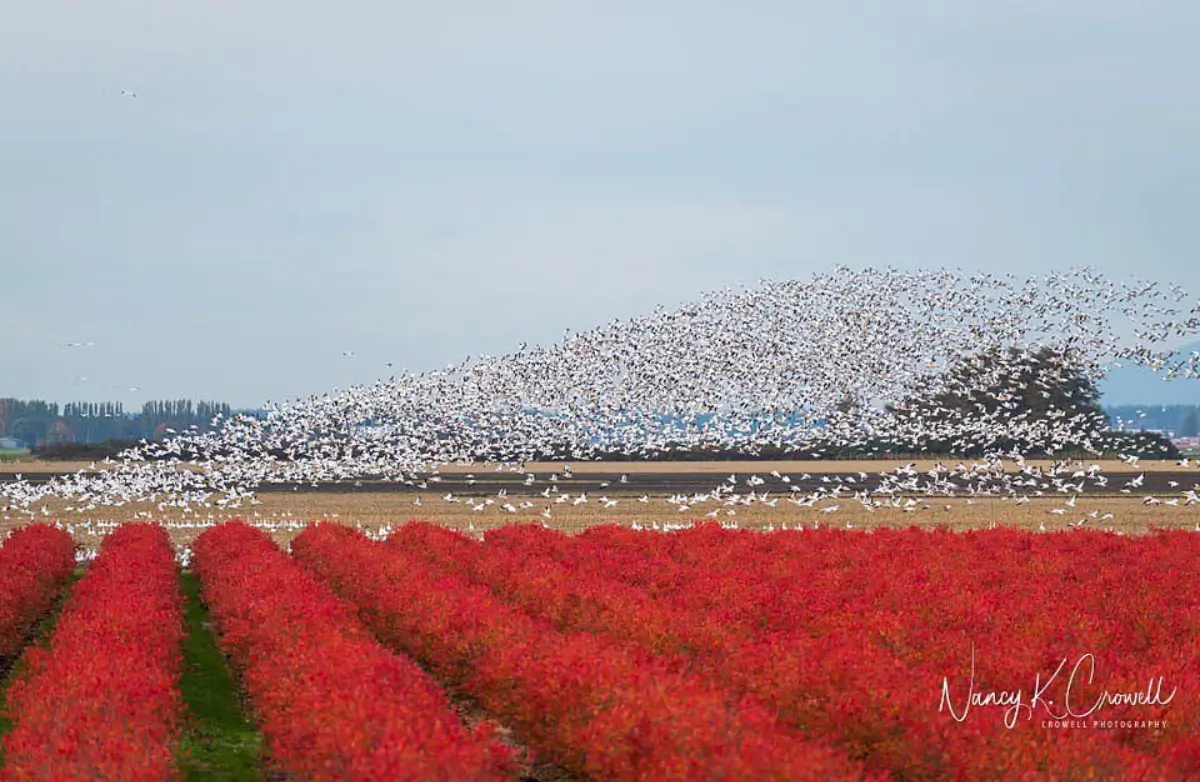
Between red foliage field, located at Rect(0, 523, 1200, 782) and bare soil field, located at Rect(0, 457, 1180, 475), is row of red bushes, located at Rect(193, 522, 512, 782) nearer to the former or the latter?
red foliage field, located at Rect(0, 523, 1200, 782)

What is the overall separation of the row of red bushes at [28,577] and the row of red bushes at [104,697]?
806mm

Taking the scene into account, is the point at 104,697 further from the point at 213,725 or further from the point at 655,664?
the point at 655,664

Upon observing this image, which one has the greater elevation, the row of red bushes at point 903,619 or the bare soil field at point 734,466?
the bare soil field at point 734,466

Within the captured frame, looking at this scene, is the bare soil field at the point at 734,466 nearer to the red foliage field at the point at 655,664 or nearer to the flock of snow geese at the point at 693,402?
the flock of snow geese at the point at 693,402

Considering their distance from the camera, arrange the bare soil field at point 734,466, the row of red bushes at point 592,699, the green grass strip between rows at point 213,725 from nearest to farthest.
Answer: the row of red bushes at point 592,699 → the green grass strip between rows at point 213,725 → the bare soil field at point 734,466

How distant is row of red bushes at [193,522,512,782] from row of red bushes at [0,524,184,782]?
87 centimetres

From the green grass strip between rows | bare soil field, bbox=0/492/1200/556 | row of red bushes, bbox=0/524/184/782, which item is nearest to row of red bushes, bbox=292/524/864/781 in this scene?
the green grass strip between rows

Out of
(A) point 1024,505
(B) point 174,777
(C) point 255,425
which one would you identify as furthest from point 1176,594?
(C) point 255,425

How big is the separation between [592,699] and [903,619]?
6523mm

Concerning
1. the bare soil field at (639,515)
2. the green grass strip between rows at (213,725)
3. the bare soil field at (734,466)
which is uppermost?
the bare soil field at (734,466)

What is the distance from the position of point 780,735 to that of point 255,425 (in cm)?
9804

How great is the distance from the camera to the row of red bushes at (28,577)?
2097cm

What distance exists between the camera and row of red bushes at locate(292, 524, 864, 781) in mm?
9992

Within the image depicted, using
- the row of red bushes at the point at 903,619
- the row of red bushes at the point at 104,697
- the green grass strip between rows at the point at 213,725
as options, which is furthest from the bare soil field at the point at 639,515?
the row of red bushes at the point at 104,697
